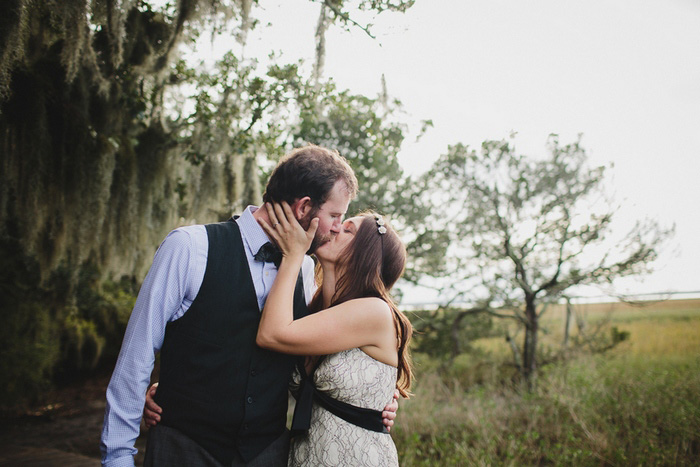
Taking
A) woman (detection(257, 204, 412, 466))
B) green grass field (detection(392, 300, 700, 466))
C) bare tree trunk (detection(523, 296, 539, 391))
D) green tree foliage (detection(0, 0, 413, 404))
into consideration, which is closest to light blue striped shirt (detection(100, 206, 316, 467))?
woman (detection(257, 204, 412, 466))

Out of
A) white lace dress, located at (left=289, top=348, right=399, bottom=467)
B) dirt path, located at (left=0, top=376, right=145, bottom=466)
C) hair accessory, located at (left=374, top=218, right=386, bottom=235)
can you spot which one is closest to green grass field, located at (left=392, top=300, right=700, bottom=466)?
white lace dress, located at (left=289, top=348, right=399, bottom=467)

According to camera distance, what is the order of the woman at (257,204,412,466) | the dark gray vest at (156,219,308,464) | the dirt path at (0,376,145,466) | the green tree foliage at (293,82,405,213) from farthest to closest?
1. the green tree foliage at (293,82,405,213)
2. the dirt path at (0,376,145,466)
3. the woman at (257,204,412,466)
4. the dark gray vest at (156,219,308,464)

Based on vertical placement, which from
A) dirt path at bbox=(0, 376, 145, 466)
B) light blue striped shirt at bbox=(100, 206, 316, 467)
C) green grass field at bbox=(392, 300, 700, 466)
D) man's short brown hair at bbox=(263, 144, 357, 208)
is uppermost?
man's short brown hair at bbox=(263, 144, 357, 208)

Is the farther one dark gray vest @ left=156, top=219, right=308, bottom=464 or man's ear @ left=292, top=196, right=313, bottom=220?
man's ear @ left=292, top=196, right=313, bottom=220

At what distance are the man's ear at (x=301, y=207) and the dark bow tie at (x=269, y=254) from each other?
167 millimetres

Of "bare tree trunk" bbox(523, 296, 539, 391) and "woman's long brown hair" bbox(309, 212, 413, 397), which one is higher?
"woman's long brown hair" bbox(309, 212, 413, 397)

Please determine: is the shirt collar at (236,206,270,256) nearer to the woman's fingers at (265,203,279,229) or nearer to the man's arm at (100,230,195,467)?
the woman's fingers at (265,203,279,229)

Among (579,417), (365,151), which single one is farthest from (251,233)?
(365,151)

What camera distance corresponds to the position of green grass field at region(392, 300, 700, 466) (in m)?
3.59

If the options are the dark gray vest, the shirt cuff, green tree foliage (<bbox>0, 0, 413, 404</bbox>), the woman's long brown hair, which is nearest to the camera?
the shirt cuff

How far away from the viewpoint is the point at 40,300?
6.69m

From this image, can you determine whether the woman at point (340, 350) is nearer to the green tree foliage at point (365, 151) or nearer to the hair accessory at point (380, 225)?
the hair accessory at point (380, 225)

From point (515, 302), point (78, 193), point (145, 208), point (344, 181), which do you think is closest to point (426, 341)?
point (515, 302)

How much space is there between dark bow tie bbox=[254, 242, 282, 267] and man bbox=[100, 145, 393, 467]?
0.01 m
